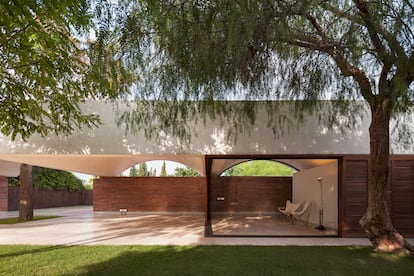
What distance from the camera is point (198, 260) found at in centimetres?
579

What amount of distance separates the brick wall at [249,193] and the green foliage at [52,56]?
8.02 meters

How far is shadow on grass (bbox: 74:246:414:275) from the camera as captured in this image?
17.0ft

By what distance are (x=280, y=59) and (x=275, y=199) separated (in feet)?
33.1

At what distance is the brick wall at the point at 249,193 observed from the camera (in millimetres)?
14547

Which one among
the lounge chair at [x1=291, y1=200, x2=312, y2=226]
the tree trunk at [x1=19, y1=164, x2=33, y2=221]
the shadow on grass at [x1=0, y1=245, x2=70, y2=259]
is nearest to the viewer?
the shadow on grass at [x1=0, y1=245, x2=70, y2=259]

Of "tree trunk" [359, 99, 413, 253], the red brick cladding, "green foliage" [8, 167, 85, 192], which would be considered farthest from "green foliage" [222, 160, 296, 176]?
"tree trunk" [359, 99, 413, 253]

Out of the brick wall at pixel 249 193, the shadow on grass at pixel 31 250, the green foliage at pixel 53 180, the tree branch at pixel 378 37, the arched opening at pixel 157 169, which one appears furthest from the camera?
the arched opening at pixel 157 169

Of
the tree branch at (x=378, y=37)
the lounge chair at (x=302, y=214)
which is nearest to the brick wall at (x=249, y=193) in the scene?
the lounge chair at (x=302, y=214)

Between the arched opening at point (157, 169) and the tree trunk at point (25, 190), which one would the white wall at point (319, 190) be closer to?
the arched opening at point (157, 169)

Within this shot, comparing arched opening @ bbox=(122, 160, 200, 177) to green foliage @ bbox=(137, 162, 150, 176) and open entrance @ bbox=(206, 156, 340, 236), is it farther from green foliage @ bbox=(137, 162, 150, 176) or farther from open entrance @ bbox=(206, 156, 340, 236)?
open entrance @ bbox=(206, 156, 340, 236)

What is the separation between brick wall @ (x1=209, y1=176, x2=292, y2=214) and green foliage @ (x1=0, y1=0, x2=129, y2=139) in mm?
8016

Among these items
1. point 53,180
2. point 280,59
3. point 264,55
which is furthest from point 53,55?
point 53,180

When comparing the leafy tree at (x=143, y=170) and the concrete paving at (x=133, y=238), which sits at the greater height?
the leafy tree at (x=143, y=170)

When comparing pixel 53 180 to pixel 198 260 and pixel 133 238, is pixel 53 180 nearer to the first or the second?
pixel 133 238
